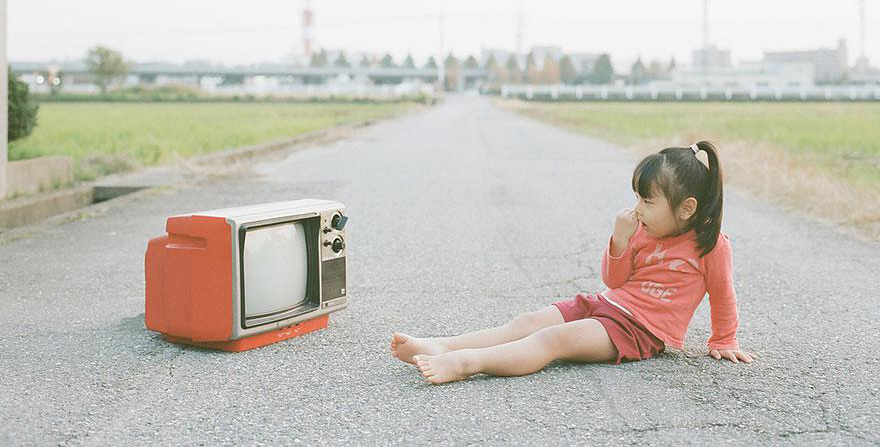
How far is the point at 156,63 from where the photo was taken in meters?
127

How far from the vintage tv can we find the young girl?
22.8 inches

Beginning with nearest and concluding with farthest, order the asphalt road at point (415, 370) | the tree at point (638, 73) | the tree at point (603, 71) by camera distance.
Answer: the asphalt road at point (415, 370) < the tree at point (603, 71) < the tree at point (638, 73)

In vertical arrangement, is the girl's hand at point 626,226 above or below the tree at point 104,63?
below

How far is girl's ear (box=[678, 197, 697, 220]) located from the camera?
10.4 feet

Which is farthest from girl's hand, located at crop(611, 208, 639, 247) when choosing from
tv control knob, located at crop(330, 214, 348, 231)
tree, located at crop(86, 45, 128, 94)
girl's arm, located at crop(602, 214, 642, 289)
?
tree, located at crop(86, 45, 128, 94)

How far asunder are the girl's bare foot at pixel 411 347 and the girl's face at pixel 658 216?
799 mm

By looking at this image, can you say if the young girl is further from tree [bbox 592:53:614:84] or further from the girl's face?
tree [bbox 592:53:614:84]

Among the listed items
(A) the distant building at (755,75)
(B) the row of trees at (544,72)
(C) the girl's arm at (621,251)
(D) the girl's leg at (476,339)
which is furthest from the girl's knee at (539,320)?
(B) the row of trees at (544,72)

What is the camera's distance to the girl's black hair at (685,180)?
3.16m

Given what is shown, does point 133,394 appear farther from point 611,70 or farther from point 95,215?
point 611,70

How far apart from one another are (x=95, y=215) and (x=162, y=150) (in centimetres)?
571

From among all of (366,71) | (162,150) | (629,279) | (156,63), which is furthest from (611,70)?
(629,279)

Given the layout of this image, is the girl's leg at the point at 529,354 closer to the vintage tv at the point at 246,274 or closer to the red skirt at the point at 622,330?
the red skirt at the point at 622,330

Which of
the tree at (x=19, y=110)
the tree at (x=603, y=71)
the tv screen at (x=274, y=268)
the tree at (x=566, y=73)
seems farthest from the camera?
the tree at (x=566, y=73)
